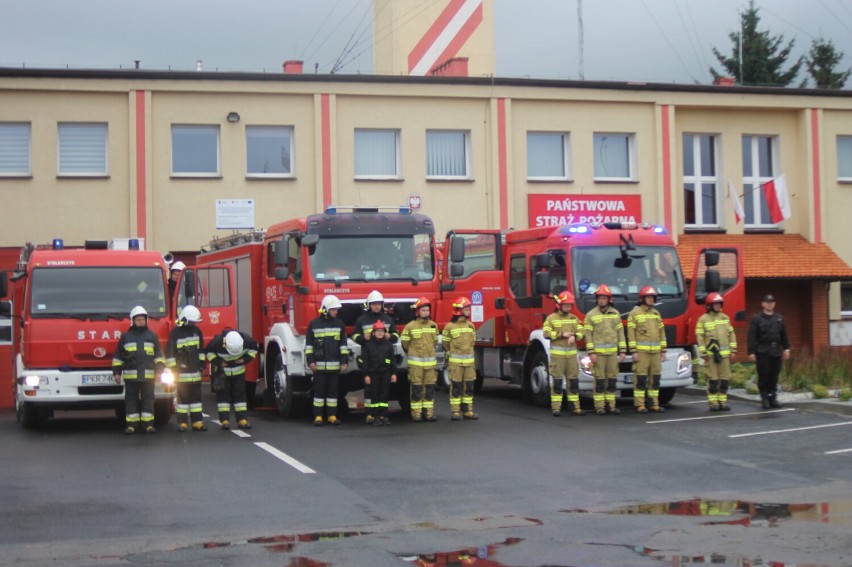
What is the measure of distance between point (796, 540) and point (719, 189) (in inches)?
996

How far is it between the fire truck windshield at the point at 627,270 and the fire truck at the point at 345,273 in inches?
103

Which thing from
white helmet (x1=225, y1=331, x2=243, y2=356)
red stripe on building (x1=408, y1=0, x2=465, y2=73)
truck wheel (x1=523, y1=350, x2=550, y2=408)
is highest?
red stripe on building (x1=408, y1=0, x2=465, y2=73)

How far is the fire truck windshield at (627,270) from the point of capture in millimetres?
19062

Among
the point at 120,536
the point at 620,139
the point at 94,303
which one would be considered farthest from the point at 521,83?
the point at 120,536

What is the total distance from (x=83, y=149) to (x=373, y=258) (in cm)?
1323

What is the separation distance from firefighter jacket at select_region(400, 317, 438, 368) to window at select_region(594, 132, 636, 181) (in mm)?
15259

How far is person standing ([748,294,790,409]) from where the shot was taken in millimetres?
18375

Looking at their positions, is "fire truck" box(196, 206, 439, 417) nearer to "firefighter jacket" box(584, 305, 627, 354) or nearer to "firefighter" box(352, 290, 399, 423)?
"firefighter" box(352, 290, 399, 423)

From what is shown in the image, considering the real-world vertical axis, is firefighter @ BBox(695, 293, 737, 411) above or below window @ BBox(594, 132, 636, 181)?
below

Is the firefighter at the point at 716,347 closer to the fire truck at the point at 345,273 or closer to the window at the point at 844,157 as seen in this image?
the fire truck at the point at 345,273

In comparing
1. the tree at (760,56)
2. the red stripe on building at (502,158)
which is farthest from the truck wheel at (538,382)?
the tree at (760,56)

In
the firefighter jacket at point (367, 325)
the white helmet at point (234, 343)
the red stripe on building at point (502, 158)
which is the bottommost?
the white helmet at point (234, 343)

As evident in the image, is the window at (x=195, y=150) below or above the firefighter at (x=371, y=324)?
above

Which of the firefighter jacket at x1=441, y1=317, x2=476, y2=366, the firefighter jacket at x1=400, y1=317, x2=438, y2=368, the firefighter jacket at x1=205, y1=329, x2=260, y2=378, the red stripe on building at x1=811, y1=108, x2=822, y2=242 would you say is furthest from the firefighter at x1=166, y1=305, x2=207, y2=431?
the red stripe on building at x1=811, y1=108, x2=822, y2=242
